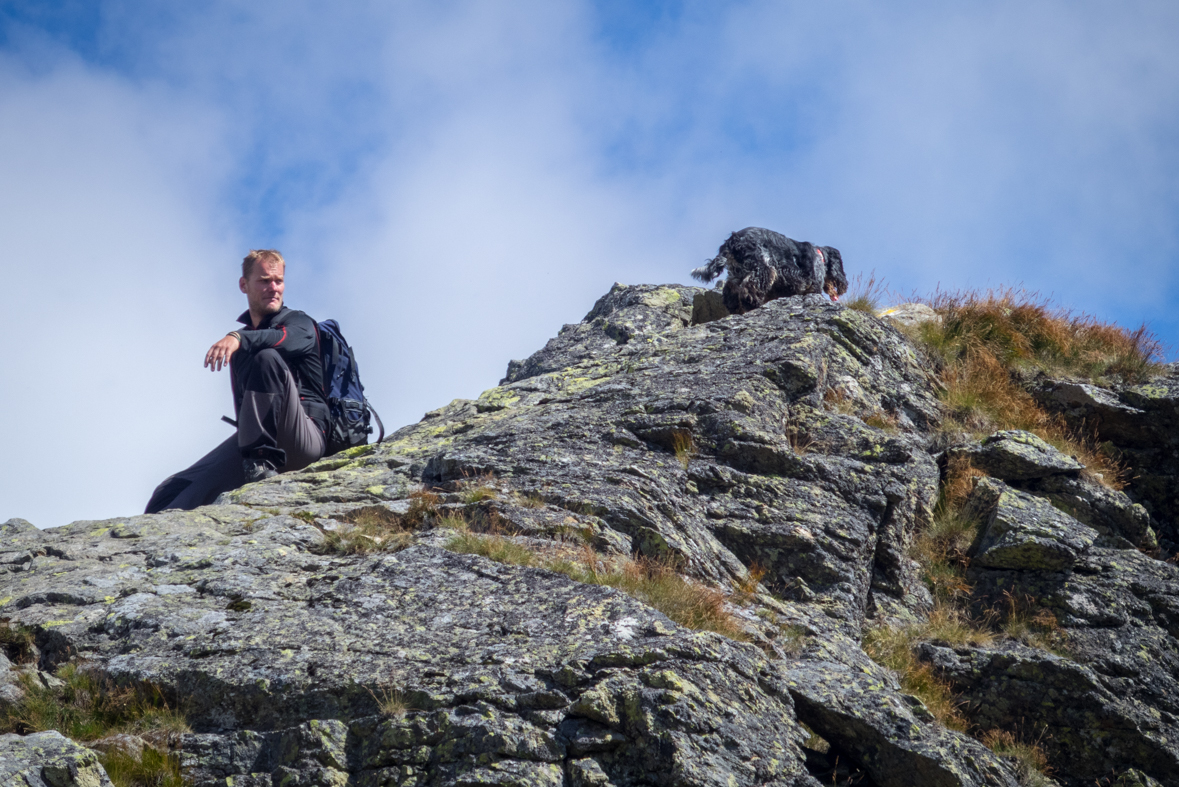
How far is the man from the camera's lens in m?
8.27

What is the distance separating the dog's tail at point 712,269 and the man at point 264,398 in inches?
244

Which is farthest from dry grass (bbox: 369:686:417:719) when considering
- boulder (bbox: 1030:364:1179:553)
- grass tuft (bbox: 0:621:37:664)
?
boulder (bbox: 1030:364:1179:553)

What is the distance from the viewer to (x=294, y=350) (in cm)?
865

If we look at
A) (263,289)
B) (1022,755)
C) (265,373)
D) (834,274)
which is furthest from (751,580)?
(834,274)

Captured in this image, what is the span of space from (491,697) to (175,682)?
1.78 metres

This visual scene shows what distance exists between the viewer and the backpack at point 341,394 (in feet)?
30.0

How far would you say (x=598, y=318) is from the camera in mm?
13430

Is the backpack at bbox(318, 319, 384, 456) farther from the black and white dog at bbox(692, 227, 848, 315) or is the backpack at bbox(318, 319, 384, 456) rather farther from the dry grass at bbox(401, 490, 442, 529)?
the black and white dog at bbox(692, 227, 848, 315)

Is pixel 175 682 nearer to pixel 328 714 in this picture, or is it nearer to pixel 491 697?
pixel 328 714

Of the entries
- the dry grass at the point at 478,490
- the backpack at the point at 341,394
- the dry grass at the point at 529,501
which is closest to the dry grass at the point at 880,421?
the dry grass at the point at 529,501

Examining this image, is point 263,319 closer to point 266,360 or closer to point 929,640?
point 266,360

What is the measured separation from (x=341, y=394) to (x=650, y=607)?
5136 mm

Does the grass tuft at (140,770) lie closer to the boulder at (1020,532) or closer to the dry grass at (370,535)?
the dry grass at (370,535)

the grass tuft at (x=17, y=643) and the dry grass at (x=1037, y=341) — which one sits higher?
the dry grass at (x=1037, y=341)
